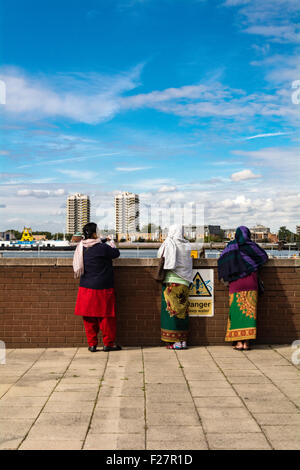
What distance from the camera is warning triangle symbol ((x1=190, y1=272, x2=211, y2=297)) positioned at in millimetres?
7895

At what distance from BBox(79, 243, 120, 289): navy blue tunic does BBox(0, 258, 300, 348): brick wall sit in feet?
1.37

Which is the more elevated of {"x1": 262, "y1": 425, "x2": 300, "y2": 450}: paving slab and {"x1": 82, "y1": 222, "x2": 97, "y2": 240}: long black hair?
{"x1": 82, "y1": 222, "x2": 97, "y2": 240}: long black hair

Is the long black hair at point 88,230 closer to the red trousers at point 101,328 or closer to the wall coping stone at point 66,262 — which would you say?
the wall coping stone at point 66,262

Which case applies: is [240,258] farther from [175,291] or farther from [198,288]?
[175,291]

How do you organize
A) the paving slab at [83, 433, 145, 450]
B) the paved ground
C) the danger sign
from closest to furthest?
the paving slab at [83, 433, 145, 450]
the paved ground
the danger sign

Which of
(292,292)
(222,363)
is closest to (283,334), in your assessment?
(292,292)

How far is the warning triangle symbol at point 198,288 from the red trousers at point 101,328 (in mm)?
1334

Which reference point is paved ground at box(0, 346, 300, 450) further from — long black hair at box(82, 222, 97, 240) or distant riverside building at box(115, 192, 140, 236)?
distant riverside building at box(115, 192, 140, 236)

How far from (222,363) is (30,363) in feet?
8.33

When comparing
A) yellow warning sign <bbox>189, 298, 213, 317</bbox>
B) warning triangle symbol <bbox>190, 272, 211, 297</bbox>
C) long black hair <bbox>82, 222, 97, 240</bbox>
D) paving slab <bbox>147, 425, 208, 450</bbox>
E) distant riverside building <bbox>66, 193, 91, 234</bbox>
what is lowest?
paving slab <bbox>147, 425, 208, 450</bbox>

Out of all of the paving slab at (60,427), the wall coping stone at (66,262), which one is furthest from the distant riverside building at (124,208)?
the paving slab at (60,427)

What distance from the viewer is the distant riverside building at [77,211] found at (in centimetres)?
1692

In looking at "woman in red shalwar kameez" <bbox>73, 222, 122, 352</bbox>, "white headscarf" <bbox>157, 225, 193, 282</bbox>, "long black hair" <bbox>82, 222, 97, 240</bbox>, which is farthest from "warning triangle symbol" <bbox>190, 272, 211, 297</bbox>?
"long black hair" <bbox>82, 222, 97, 240</bbox>

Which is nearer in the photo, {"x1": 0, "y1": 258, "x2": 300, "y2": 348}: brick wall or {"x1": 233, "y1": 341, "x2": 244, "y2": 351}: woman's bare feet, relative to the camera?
{"x1": 233, "y1": 341, "x2": 244, "y2": 351}: woman's bare feet
